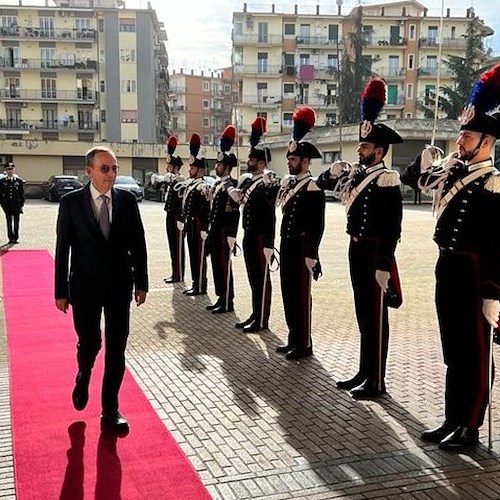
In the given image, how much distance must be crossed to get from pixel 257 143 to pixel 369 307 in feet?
9.55

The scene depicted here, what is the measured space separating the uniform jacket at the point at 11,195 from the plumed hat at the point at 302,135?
36.3 ft

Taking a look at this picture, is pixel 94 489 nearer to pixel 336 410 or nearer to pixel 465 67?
pixel 336 410

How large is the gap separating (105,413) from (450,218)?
2836 millimetres

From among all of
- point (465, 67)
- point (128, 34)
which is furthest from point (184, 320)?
point (128, 34)

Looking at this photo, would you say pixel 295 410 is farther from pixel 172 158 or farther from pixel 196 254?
pixel 172 158

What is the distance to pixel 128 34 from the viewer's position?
185 feet

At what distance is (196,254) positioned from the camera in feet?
31.1

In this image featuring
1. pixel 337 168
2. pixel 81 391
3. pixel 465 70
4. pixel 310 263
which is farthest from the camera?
pixel 465 70

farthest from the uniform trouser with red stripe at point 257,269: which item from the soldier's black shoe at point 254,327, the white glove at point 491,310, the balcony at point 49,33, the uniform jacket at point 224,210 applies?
the balcony at point 49,33

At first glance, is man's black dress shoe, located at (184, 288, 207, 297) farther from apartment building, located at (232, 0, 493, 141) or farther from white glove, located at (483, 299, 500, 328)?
apartment building, located at (232, 0, 493, 141)

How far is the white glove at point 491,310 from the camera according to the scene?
13.4ft

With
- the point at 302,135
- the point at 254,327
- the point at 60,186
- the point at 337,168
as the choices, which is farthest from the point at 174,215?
the point at 60,186

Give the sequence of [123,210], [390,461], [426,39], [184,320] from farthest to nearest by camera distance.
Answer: [426,39], [184,320], [123,210], [390,461]

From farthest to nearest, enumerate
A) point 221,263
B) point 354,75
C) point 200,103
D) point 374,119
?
point 200,103
point 354,75
point 221,263
point 374,119
